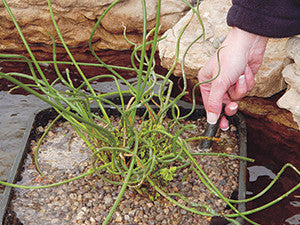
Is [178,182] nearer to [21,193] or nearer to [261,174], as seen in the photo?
[261,174]

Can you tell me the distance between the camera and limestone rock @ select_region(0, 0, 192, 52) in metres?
1.58

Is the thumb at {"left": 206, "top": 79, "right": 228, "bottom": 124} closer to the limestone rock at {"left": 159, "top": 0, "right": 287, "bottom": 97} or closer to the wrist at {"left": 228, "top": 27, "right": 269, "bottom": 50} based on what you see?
the wrist at {"left": 228, "top": 27, "right": 269, "bottom": 50}

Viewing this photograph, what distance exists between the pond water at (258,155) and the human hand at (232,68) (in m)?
0.25

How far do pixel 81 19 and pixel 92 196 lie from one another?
38.1 inches

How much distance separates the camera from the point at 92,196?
0.97 metres

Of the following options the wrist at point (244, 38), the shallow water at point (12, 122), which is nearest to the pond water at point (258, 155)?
the shallow water at point (12, 122)

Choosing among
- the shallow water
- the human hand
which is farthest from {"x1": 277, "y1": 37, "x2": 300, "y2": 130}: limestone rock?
the shallow water

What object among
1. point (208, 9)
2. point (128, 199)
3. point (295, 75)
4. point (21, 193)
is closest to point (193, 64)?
point (208, 9)

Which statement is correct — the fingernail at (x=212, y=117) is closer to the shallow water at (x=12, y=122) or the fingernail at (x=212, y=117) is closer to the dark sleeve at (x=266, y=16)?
the dark sleeve at (x=266, y=16)

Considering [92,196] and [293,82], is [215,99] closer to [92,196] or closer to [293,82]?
[293,82]

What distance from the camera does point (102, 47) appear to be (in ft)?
5.68

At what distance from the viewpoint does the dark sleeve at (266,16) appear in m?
0.93

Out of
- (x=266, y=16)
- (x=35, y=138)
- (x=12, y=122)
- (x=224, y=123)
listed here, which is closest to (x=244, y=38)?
(x=266, y=16)

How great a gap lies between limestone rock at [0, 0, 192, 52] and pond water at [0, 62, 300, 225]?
350 millimetres
